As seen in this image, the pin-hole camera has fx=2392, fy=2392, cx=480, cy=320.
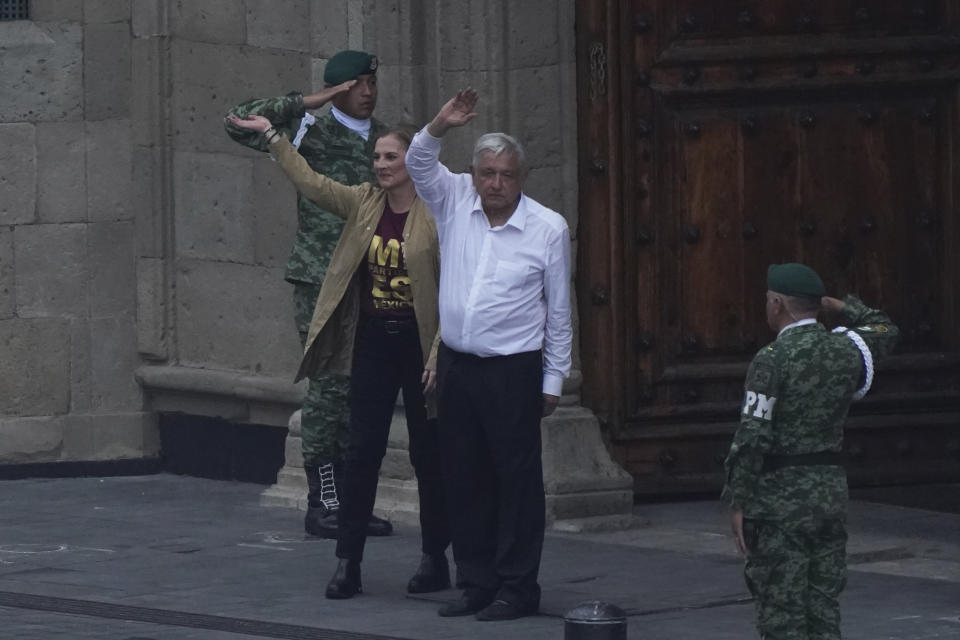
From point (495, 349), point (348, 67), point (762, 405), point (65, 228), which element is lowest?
point (762, 405)

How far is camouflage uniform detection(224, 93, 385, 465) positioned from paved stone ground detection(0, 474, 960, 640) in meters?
0.44

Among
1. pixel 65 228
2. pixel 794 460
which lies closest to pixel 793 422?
pixel 794 460

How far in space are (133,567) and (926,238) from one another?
3970 mm

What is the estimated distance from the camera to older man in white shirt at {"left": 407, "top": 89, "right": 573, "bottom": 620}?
27.2 feet

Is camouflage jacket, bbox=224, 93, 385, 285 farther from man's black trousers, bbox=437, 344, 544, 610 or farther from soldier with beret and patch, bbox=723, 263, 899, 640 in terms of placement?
soldier with beret and patch, bbox=723, 263, 899, 640

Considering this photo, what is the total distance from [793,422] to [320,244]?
3.64m

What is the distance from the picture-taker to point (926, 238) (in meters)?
11.0

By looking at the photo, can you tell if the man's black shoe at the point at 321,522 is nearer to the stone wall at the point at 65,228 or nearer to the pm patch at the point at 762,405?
the stone wall at the point at 65,228

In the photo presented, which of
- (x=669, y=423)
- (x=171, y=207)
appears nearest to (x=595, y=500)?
(x=669, y=423)

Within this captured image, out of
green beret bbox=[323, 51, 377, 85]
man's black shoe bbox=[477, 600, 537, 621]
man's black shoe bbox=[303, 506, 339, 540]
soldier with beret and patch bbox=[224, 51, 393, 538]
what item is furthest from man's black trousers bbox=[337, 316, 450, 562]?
green beret bbox=[323, 51, 377, 85]

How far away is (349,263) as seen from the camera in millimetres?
8805

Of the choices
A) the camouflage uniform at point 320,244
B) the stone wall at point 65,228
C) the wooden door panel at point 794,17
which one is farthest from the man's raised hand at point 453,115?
the stone wall at point 65,228

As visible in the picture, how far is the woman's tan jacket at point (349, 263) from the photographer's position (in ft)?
28.5

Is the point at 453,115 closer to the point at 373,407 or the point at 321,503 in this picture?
the point at 373,407
